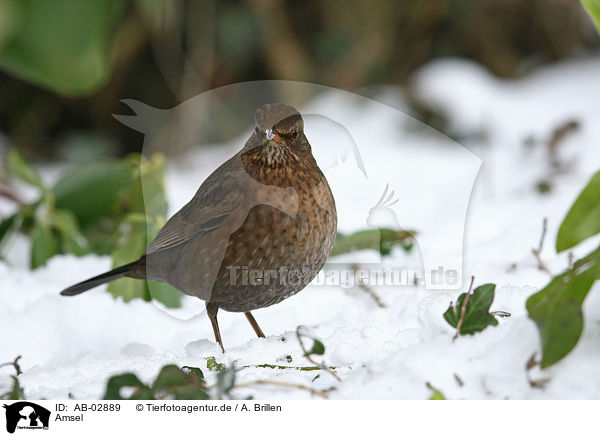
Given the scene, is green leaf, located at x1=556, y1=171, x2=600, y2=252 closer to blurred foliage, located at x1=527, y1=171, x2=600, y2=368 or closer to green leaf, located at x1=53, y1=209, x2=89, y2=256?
blurred foliage, located at x1=527, y1=171, x2=600, y2=368

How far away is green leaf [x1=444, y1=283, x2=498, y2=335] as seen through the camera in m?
1.13

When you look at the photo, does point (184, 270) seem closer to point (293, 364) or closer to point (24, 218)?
point (293, 364)

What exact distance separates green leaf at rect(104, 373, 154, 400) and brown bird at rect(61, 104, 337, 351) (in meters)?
0.32

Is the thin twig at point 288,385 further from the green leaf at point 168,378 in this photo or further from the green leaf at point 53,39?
the green leaf at point 53,39

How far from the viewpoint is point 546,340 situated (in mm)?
965

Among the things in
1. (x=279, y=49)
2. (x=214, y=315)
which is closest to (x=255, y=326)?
(x=214, y=315)

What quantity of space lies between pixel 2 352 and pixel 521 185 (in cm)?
204

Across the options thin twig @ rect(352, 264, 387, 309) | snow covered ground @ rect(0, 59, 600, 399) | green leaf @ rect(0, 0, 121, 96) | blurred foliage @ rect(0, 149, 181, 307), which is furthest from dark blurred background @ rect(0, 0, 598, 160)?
green leaf @ rect(0, 0, 121, 96)

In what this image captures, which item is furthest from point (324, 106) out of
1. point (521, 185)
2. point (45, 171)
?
point (45, 171)

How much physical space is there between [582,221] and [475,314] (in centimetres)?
26

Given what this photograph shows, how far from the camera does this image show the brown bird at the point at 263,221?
1272 millimetres

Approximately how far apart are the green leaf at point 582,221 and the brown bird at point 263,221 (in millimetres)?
476

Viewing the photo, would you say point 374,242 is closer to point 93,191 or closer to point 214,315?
point 214,315

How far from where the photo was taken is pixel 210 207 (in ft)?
4.44
